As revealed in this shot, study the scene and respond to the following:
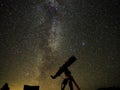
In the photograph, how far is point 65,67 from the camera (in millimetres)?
9633

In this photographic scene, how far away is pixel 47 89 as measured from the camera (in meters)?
17.3

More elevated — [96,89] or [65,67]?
[96,89]

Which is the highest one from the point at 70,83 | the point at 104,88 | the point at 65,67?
the point at 104,88

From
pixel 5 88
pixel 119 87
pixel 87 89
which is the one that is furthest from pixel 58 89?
pixel 5 88

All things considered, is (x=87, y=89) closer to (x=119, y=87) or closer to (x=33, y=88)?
(x=119, y=87)

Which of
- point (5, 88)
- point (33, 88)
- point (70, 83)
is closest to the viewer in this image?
point (70, 83)

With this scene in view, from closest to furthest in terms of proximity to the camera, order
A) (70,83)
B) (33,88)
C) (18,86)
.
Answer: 1. (70,83)
2. (33,88)
3. (18,86)

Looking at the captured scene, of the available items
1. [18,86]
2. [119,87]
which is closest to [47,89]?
[18,86]

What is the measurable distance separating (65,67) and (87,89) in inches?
319

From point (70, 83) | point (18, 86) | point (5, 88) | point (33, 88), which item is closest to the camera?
Answer: point (70, 83)

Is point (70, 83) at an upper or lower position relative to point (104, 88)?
lower

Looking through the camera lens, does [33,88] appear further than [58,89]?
No

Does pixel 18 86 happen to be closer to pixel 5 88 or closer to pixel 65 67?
pixel 5 88

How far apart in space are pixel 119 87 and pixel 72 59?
8.51 metres
